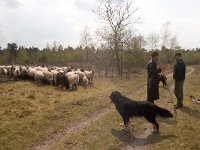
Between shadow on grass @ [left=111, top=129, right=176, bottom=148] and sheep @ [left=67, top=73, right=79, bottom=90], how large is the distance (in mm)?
13684

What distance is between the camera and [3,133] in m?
12.7

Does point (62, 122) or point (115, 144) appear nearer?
point (115, 144)

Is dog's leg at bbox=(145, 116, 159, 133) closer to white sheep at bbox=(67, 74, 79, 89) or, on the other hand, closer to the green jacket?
the green jacket

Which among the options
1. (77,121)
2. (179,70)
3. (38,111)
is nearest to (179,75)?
(179,70)

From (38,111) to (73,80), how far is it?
9291 mm

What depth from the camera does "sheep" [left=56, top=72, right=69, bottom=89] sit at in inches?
1017

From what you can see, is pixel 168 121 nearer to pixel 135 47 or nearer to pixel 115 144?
pixel 115 144

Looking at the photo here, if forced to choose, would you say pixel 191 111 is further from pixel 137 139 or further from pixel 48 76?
pixel 48 76

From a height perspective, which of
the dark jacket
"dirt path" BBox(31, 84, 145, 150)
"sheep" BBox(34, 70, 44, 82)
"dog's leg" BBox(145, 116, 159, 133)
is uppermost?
the dark jacket

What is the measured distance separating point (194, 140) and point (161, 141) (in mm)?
1135

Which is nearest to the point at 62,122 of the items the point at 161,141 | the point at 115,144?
the point at 115,144

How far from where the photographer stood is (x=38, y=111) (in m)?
16.8

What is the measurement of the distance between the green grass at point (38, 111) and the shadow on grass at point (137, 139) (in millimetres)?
2795

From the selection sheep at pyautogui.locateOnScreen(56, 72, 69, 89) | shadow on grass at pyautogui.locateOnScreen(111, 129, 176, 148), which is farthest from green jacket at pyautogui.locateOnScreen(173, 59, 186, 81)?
sheep at pyautogui.locateOnScreen(56, 72, 69, 89)
